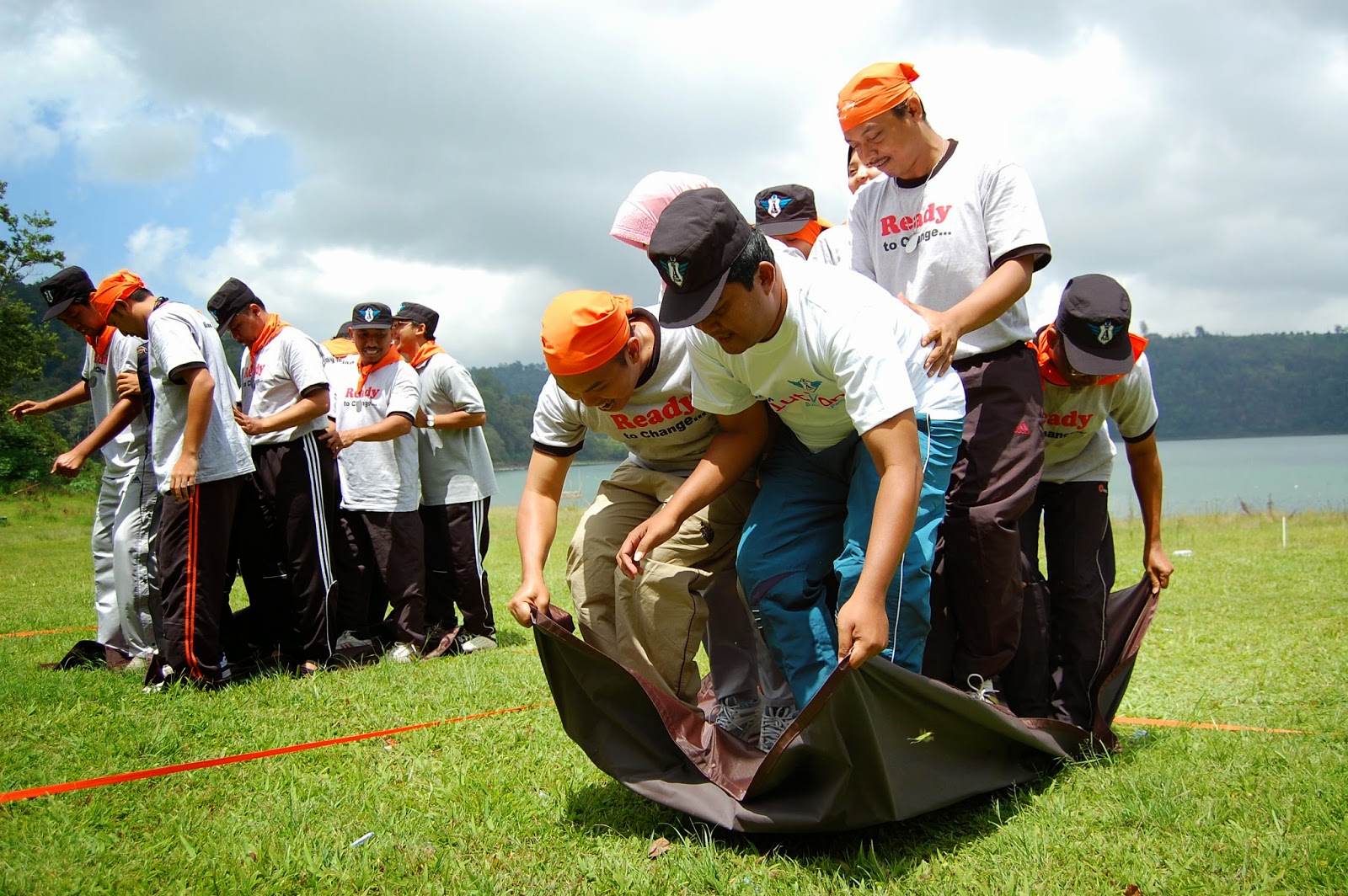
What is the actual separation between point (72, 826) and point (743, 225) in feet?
8.88

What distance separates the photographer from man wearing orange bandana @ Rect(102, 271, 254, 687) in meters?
4.82

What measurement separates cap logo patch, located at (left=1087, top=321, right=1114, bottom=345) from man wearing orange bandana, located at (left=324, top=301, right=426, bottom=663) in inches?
161

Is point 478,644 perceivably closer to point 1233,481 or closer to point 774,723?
point 774,723

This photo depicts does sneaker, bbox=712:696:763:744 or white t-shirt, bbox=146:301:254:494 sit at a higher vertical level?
white t-shirt, bbox=146:301:254:494

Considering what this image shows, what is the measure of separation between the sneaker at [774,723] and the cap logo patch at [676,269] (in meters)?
1.55

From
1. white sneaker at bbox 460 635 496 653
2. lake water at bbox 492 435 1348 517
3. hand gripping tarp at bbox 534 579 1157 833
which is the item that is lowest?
lake water at bbox 492 435 1348 517

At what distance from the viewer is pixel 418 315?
7027 millimetres

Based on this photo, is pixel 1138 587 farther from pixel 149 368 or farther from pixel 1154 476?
pixel 149 368

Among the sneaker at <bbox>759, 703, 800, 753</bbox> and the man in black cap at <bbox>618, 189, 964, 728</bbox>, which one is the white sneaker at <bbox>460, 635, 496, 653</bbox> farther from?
the man in black cap at <bbox>618, 189, 964, 728</bbox>

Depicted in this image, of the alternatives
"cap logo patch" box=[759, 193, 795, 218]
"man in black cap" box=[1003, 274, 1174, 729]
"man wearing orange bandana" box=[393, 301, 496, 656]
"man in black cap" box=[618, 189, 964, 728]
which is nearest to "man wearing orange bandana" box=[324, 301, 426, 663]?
"man wearing orange bandana" box=[393, 301, 496, 656]

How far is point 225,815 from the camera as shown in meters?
3.05

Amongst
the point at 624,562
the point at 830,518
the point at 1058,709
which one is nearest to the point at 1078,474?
the point at 1058,709

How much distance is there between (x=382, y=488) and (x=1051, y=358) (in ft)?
13.5

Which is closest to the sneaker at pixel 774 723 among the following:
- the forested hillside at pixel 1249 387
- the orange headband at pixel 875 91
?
the orange headband at pixel 875 91
